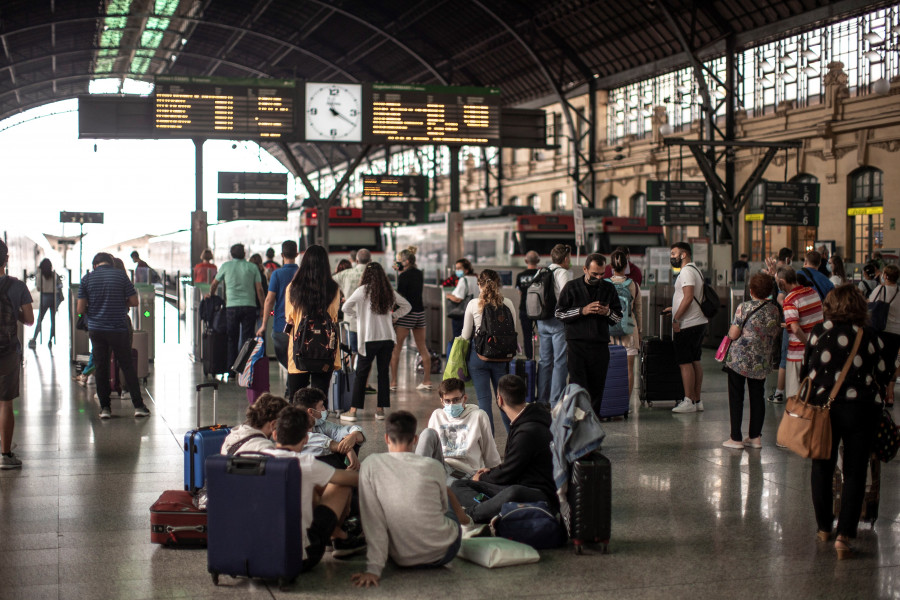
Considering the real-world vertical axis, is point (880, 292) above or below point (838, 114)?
below

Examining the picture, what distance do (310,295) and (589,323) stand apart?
2600 mm

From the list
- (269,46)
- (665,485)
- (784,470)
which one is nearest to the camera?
(665,485)

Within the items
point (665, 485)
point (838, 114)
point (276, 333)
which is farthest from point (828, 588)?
point (838, 114)

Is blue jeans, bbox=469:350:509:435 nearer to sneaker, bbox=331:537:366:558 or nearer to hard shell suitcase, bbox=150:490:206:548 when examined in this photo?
sneaker, bbox=331:537:366:558

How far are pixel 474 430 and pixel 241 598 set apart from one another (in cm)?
230

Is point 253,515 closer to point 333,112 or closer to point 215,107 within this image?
point 215,107

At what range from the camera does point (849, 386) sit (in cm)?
584

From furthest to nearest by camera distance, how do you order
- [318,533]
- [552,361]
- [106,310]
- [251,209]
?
[251,209]
[552,361]
[106,310]
[318,533]

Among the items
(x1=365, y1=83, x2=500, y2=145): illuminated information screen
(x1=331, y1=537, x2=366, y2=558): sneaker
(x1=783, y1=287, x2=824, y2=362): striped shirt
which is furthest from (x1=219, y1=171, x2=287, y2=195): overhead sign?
(x1=331, y1=537, x2=366, y2=558): sneaker

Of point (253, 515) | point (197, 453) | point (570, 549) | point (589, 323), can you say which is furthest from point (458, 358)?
point (253, 515)

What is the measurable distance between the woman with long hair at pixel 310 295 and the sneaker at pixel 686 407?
4.19m

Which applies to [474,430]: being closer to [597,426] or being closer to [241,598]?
[597,426]

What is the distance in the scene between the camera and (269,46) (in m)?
49.6

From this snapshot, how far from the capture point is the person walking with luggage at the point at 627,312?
1123 centimetres
